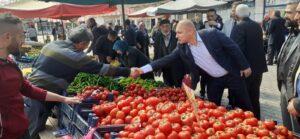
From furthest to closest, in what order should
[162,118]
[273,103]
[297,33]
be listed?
[273,103], [297,33], [162,118]

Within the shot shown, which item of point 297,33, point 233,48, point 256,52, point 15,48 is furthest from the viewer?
point 256,52

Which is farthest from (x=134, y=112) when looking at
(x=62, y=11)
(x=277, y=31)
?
(x=277, y=31)

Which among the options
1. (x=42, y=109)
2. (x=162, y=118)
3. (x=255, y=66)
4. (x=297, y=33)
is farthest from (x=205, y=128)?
(x=255, y=66)

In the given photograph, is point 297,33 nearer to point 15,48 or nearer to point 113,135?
point 113,135

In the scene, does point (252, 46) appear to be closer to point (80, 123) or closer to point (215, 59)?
point (215, 59)

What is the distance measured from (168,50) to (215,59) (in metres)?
3.76

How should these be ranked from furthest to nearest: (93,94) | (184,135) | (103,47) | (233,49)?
(103,47), (233,49), (93,94), (184,135)

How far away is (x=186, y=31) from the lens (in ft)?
15.5

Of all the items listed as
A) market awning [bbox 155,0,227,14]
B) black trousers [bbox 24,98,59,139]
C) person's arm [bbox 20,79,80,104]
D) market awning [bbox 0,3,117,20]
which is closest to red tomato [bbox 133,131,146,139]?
person's arm [bbox 20,79,80,104]

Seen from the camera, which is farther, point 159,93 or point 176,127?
point 159,93

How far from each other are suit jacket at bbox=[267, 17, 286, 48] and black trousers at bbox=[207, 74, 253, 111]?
27.6 ft

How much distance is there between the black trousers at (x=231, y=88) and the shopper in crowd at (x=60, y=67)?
4.70 ft

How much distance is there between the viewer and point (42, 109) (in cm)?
531

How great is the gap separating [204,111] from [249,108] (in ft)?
6.06
